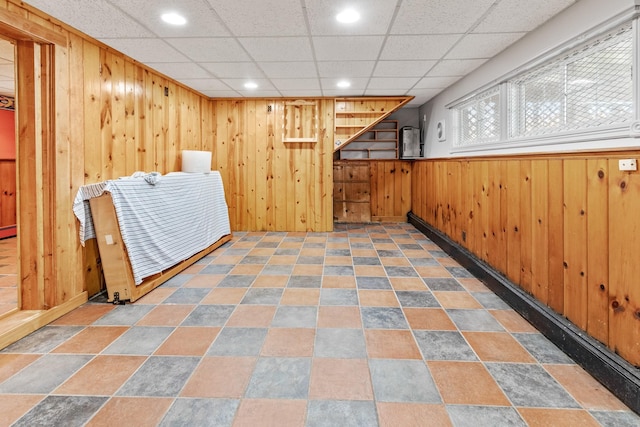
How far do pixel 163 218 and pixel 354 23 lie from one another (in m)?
2.53

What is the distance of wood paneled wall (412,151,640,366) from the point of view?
1724 millimetres

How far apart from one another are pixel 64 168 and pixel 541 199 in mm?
3609

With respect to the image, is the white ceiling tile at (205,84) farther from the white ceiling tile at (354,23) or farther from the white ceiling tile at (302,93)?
the white ceiling tile at (354,23)

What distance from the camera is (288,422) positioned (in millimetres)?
1514

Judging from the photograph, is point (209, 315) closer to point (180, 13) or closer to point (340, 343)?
point (340, 343)

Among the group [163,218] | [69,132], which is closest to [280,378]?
[163,218]

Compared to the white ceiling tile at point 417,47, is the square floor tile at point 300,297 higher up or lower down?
lower down

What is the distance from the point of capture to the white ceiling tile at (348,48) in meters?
3.10

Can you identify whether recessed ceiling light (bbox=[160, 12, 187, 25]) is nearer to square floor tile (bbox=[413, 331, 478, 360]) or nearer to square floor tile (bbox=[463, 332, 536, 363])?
square floor tile (bbox=[413, 331, 478, 360])

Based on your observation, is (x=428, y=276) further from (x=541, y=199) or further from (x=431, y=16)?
(x=431, y=16)

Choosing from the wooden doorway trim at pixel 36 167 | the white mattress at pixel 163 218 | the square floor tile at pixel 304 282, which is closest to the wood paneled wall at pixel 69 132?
the wooden doorway trim at pixel 36 167

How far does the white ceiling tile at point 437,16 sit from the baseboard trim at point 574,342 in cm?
216

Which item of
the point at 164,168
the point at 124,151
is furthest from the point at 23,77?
the point at 164,168

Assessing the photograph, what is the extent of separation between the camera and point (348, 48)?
3.34m
